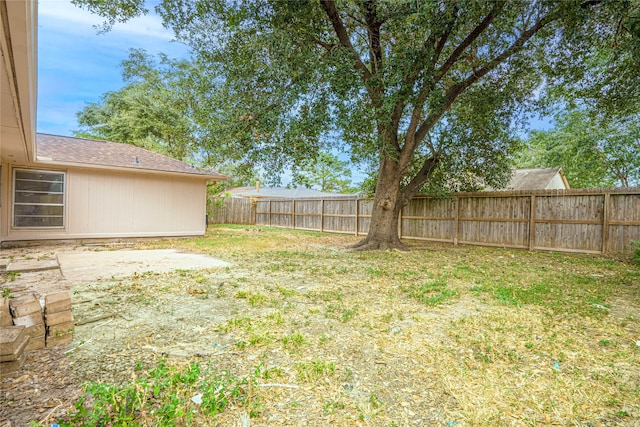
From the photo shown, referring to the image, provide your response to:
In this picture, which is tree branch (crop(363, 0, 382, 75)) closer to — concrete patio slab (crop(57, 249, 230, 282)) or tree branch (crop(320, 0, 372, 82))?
tree branch (crop(320, 0, 372, 82))

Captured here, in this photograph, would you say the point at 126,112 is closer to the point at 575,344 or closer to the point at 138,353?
the point at 138,353

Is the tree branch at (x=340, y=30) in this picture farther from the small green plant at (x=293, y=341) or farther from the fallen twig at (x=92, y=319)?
the fallen twig at (x=92, y=319)

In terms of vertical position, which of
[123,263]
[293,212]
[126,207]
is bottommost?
[123,263]

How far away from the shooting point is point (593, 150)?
1496 cm

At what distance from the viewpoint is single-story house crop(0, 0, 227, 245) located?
779cm

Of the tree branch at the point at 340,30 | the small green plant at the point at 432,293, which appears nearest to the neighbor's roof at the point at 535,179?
the tree branch at the point at 340,30

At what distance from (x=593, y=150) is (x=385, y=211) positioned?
13051 millimetres

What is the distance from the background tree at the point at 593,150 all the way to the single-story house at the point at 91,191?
1556cm

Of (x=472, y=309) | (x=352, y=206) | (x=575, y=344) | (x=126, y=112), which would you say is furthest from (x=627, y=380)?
(x=126, y=112)

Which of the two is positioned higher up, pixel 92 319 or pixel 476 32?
pixel 476 32

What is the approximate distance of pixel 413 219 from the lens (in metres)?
11.0

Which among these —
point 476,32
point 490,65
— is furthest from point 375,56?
point 490,65

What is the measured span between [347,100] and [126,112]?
1544cm

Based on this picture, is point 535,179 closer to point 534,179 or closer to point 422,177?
point 534,179
